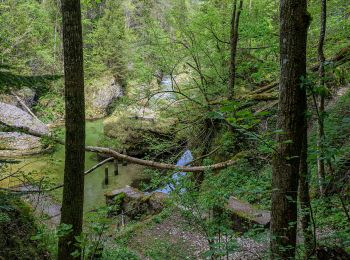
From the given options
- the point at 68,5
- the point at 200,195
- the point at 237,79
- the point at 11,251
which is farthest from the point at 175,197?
the point at 237,79

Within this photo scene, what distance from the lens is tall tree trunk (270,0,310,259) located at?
8.57ft

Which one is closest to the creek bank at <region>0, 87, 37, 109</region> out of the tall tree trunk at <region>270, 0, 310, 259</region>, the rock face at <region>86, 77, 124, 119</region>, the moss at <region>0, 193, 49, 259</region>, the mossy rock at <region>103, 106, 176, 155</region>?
the rock face at <region>86, 77, 124, 119</region>

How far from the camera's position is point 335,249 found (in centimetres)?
253

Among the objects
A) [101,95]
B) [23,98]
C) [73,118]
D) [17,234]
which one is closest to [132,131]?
[17,234]

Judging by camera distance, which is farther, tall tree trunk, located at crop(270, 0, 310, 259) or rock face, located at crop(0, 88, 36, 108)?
rock face, located at crop(0, 88, 36, 108)

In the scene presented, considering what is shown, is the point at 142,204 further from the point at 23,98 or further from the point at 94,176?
the point at 23,98

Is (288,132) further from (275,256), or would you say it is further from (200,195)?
(200,195)

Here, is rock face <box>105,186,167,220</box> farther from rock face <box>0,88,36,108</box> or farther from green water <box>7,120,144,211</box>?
rock face <box>0,88,36,108</box>

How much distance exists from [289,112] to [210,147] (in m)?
5.57

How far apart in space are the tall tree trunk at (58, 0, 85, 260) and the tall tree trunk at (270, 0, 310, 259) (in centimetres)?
257

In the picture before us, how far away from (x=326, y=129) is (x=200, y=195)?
2320 millimetres

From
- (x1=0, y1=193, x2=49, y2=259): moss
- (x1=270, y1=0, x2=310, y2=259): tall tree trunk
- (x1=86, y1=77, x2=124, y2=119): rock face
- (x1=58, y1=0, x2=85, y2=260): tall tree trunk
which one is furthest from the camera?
(x1=86, y1=77, x2=124, y2=119): rock face

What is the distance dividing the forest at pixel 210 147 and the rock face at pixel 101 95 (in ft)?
29.6

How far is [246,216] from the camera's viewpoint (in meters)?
7.04
